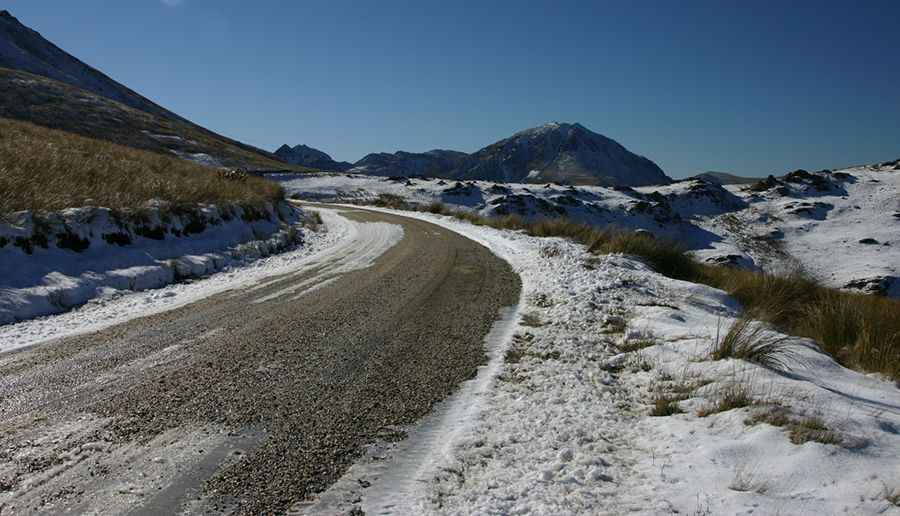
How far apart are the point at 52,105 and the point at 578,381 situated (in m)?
73.6

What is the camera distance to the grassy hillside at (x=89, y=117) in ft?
176

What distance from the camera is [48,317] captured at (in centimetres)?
638

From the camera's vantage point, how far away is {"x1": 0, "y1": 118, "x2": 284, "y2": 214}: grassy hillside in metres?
9.14

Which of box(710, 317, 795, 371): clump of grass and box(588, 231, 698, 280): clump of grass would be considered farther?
box(588, 231, 698, 280): clump of grass

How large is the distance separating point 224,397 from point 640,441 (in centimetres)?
318

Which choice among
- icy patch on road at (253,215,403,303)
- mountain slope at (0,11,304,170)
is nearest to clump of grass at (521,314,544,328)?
icy patch on road at (253,215,403,303)

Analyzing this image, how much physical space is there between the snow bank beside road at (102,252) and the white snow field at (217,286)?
0.89ft

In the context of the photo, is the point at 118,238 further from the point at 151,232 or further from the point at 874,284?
the point at 874,284

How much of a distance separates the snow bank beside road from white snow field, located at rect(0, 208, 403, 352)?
0.89 ft

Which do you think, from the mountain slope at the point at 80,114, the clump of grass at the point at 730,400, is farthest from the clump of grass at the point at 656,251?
the mountain slope at the point at 80,114

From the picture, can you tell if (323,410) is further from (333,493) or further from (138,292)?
(138,292)

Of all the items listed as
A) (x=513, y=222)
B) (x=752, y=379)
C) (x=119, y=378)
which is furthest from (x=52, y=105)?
(x=752, y=379)

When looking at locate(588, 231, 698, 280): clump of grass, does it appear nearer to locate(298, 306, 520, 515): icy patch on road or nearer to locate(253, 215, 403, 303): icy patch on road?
locate(253, 215, 403, 303): icy patch on road

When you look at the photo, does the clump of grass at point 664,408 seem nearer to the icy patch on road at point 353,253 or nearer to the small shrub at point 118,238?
the icy patch on road at point 353,253
